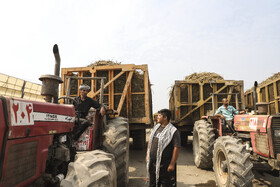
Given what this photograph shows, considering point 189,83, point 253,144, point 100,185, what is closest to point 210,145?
point 253,144

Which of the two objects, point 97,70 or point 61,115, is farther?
point 97,70

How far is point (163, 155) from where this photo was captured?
9.25 ft

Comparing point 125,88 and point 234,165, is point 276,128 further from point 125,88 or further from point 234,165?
point 125,88

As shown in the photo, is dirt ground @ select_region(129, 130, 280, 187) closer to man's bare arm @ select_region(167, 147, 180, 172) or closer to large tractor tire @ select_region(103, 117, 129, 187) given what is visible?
large tractor tire @ select_region(103, 117, 129, 187)

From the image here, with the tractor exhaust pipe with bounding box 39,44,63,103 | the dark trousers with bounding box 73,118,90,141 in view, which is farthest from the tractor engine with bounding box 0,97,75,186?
the dark trousers with bounding box 73,118,90,141

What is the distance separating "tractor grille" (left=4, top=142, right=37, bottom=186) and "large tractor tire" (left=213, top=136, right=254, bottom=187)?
3.00 meters

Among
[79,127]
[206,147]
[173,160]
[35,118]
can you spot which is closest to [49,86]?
[35,118]

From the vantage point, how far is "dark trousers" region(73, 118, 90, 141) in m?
3.34

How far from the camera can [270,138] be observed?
3641 mm

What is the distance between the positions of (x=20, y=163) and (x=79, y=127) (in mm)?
1477

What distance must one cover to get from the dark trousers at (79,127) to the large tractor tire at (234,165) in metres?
2.54

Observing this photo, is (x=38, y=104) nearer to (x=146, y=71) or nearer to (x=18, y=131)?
(x=18, y=131)

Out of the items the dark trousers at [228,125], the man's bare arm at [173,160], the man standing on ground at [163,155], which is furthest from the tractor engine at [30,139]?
the dark trousers at [228,125]

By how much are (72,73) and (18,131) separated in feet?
17.1
